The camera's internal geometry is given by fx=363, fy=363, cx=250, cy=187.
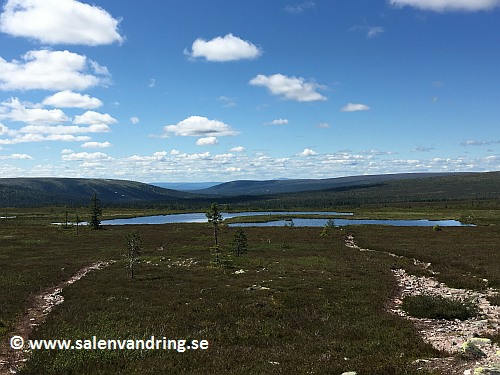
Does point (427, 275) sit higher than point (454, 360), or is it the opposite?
point (454, 360)

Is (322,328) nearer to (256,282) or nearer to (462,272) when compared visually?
(256,282)

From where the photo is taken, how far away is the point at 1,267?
43.0 metres

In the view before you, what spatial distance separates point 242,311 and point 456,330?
12097 millimetres

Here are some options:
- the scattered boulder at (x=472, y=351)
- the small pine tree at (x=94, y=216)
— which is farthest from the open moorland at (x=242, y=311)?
the small pine tree at (x=94, y=216)

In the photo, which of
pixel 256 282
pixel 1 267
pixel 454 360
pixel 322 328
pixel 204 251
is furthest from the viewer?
pixel 204 251

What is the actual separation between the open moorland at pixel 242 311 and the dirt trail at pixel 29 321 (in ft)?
0.36

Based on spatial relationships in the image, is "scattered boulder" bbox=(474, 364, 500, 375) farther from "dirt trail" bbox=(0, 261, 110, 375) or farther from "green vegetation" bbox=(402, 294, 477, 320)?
"dirt trail" bbox=(0, 261, 110, 375)

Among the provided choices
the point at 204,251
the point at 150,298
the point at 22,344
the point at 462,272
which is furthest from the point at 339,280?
the point at 204,251

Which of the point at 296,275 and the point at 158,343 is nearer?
the point at 158,343

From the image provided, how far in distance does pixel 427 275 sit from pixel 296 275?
12559mm

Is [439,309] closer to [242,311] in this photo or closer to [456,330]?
[456,330]

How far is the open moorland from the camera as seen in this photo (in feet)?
49.4

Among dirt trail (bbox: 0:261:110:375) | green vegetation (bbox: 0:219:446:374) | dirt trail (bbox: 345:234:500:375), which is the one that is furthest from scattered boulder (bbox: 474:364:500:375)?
dirt trail (bbox: 0:261:110:375)

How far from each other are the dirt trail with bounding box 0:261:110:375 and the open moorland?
0.36 ft
